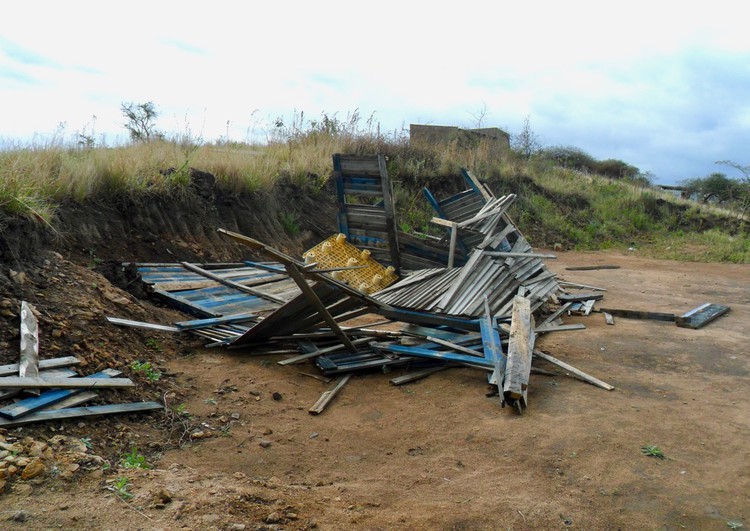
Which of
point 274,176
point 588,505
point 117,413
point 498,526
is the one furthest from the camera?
point 274,176

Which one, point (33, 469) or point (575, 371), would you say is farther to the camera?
point (575, 371)

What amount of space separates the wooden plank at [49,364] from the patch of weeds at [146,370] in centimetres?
55

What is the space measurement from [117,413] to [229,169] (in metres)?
7.50

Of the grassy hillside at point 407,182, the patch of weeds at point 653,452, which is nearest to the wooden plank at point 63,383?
the grassy hillside at point 407,182

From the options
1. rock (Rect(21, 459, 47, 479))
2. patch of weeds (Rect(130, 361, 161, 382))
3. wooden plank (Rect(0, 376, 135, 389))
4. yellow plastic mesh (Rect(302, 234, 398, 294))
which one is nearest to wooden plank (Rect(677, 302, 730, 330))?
yellow plastic mesh (Rect(302, 234, 398, 294))

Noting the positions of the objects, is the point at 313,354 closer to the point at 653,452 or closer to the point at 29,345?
the point at 29,345

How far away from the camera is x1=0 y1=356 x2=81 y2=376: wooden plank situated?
482 cm

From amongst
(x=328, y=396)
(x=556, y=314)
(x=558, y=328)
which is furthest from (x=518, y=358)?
(x=556, y=314)

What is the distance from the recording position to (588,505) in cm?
412

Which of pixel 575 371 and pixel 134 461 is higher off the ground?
pixel 575 371

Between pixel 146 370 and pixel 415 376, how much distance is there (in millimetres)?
2577

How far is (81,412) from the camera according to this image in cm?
474

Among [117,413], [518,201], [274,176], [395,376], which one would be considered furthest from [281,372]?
[518,201]

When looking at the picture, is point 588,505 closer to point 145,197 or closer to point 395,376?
point 395,376
